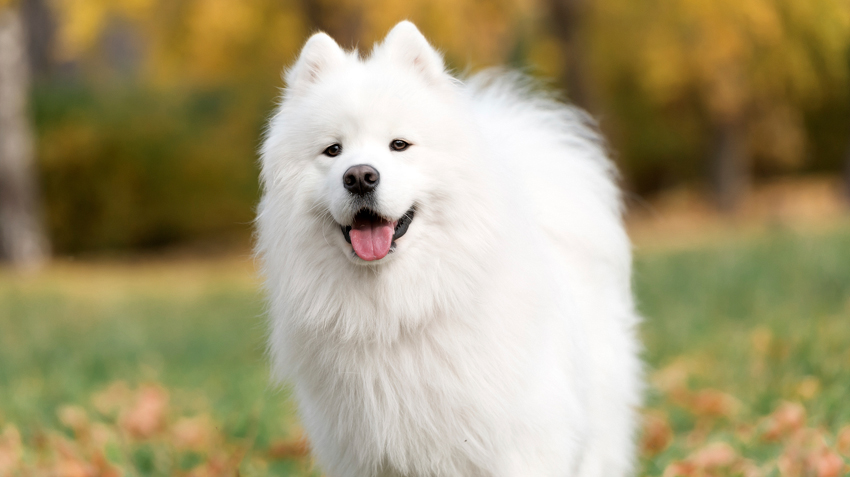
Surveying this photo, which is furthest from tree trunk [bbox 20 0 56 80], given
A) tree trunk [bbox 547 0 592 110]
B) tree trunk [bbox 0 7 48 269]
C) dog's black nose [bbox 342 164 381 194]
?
dog's black nose [bbox 342 164 381 194]

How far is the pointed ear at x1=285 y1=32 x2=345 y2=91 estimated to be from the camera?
306cm

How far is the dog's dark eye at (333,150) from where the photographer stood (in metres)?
2.87

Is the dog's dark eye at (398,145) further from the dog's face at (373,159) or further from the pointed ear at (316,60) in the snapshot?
the pointed ear at (316,60)

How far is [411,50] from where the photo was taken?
9.97 feet

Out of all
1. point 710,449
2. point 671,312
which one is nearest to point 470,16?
point 671,312

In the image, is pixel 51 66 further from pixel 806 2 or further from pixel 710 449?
pixel 710 449

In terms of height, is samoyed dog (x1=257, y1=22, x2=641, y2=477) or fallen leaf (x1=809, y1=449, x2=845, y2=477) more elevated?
samoyed dog (x1=257, y1=22, x2=641, y2=477)

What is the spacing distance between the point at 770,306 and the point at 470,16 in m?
6.24

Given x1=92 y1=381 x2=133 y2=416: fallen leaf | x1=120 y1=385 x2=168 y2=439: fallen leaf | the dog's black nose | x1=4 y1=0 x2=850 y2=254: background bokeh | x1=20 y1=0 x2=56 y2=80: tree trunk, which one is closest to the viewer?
the dog's black nose

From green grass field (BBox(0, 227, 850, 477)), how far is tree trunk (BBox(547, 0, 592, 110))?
150 inches

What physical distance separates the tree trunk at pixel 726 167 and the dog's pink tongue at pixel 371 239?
15.8 metres

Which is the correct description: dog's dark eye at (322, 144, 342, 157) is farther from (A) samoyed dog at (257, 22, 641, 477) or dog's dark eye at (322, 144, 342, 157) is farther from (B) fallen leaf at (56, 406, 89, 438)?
(B) fallen leaf at (56, 406, 89, 438)

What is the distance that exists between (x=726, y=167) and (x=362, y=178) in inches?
642

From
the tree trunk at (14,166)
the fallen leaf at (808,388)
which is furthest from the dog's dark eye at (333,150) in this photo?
the tree trunk at (14,166)
